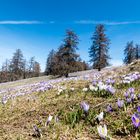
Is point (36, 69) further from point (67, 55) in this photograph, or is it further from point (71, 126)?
point (71, 126)

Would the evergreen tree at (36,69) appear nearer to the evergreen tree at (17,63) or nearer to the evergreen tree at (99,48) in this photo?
the evergreen tree at (17,63)

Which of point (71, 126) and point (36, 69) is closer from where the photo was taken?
point (71, 126)

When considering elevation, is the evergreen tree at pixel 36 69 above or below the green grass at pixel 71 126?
above

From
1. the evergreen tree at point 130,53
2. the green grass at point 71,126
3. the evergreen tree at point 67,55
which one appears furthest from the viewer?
the evergreen tree at point 130,53

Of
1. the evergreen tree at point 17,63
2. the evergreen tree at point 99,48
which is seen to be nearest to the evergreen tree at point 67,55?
the evergreen tree at point 99,48

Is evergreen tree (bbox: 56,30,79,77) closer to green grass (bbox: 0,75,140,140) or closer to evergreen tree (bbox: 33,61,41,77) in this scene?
green grass (bbox: 0,75,140,140)

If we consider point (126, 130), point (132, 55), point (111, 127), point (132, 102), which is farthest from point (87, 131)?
point (132, 55)

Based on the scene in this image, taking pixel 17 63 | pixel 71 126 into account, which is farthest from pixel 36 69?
pixel 71 126

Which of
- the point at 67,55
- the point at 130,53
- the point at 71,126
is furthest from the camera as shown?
the point at 130,53

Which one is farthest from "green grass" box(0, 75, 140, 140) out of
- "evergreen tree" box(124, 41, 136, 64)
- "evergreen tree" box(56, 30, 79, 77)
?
"evergreen tree" box(124, 41, 136, 64)

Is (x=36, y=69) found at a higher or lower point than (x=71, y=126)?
higher

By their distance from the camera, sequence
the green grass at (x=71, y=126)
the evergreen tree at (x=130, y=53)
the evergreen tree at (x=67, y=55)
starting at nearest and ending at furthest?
the green grass at (x=71, y=126) < the evergreen tree at (x=67, y=55) < the evergreen tree at (x=130, y=53)

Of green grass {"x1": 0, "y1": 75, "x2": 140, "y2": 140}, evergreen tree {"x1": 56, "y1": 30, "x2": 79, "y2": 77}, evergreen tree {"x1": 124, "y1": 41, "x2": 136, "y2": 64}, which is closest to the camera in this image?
green grass {"x1": 0, "y1": 75, "x2": 140, "y2": 140}

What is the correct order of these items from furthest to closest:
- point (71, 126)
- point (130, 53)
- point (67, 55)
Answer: point (130, 53) < point (67, 55) < point (71, 126)
